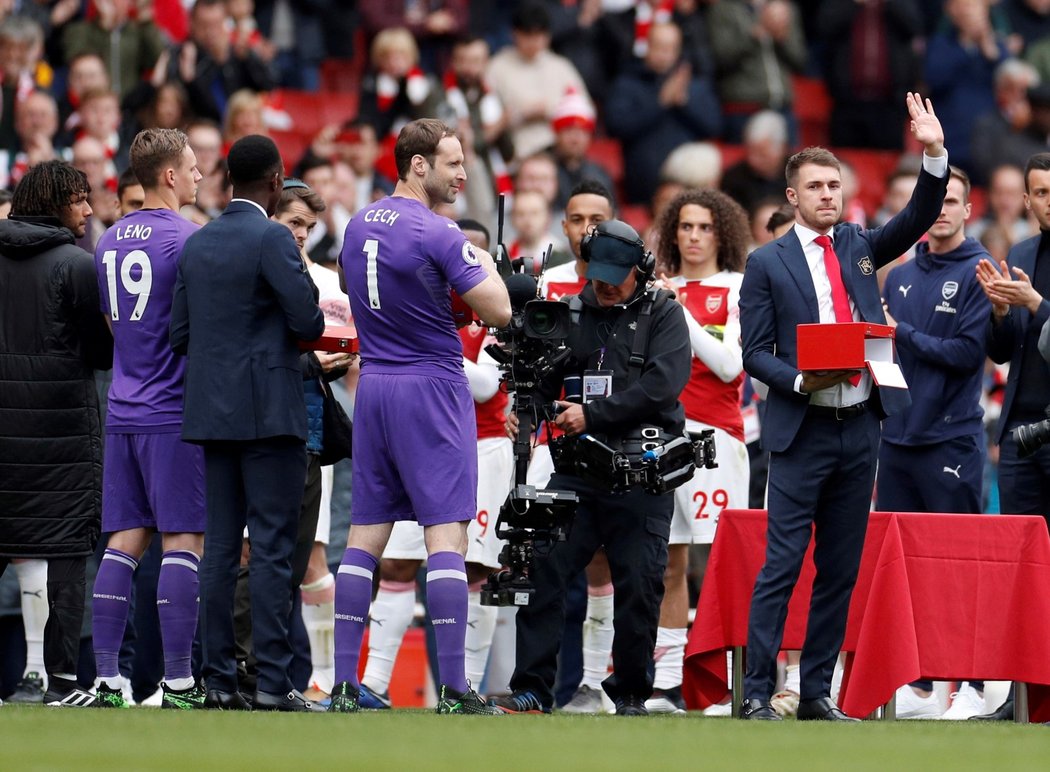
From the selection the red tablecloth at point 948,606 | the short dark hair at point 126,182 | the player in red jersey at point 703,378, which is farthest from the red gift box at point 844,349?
the short dark hair at point 126,182

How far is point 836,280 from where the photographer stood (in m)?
8.58

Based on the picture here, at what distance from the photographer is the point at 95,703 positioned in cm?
846

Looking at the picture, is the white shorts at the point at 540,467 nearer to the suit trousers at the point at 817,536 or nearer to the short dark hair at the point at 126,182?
the suit trousers at the point at 817,536

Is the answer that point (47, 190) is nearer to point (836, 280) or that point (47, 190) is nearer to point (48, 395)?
point (48, 395)

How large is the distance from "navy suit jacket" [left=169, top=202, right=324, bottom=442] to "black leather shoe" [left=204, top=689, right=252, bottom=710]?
3.51ft

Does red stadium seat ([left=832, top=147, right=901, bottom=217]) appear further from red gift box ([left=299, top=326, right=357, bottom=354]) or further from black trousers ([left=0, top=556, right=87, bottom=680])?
black trousers ([left=0, top=556, right=87, bottom=680])

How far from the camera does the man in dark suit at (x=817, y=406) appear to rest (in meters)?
8.35

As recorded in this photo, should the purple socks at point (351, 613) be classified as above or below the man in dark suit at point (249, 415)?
below

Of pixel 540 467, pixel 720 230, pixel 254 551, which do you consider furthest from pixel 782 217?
pixel 254 551

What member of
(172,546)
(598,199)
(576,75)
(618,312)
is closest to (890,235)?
(618,312)

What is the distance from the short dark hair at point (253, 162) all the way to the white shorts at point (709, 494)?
281cm

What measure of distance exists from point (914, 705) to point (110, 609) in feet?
12.9

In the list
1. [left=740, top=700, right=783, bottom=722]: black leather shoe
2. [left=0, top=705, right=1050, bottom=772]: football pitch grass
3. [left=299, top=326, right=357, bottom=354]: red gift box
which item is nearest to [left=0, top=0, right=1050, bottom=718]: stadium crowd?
[left=740, top=700, right=783, bottom=722]: black leather shoe

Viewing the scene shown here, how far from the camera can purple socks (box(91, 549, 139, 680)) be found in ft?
27.5
